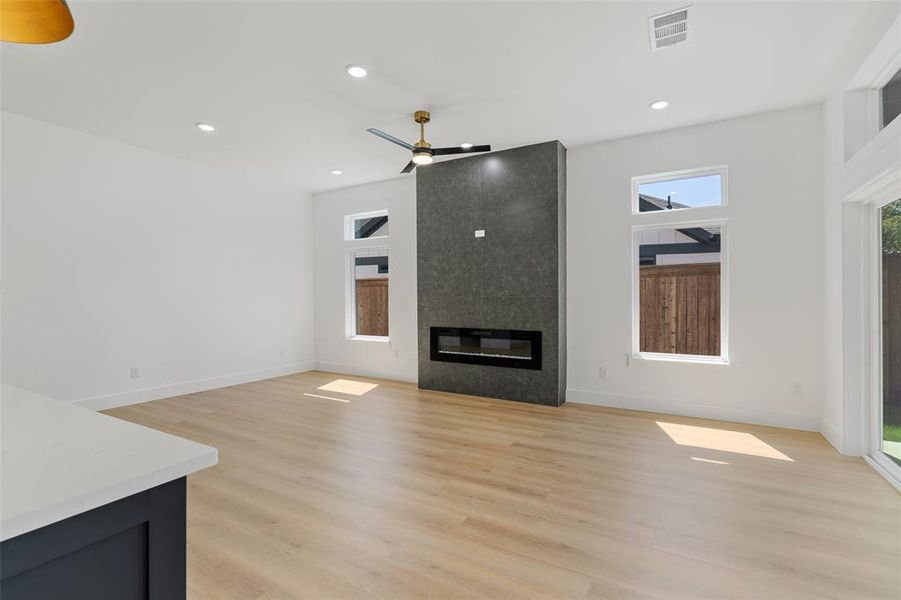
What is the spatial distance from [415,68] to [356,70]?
0.44 metres

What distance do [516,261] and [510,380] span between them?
4.56ft

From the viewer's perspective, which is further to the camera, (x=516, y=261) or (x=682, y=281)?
(x=516, y=261)

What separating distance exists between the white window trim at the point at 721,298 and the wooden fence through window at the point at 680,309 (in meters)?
0.06

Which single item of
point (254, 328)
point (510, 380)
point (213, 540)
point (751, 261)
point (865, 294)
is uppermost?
point (751, 261)

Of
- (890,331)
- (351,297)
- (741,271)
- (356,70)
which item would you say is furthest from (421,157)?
(890,331)

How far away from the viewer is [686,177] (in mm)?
4461

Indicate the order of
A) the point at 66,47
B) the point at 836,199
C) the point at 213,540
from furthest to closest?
the point at 836,199, the point at 66,47, the point at 213,540

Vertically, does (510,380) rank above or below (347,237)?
below

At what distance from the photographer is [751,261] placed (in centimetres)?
406

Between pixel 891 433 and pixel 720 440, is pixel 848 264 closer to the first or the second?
pixel 891 433

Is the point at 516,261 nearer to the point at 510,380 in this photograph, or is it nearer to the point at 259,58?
the point at 510,380

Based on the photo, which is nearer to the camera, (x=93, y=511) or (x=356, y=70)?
(x=93, y=511)

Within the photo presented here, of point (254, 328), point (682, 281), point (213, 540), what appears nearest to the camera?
point (213, 540)

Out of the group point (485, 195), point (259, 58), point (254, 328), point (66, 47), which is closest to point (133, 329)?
point (254, 328)
